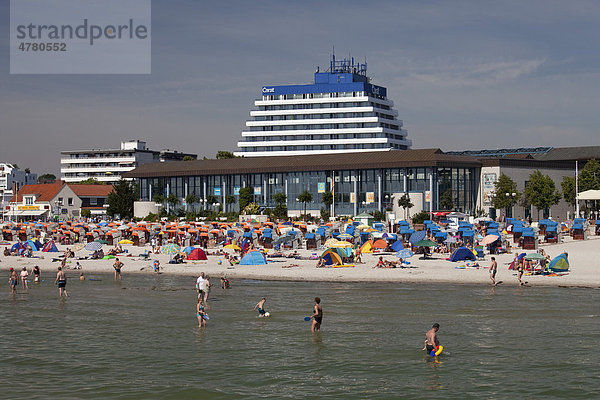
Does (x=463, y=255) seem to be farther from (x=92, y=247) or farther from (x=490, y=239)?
(x=92, y=247)

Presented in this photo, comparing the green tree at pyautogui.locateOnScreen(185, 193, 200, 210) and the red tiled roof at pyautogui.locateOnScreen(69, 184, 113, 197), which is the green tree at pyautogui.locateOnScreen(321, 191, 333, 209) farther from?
the red tiled roof at pyautogui.locateOnScreen(69, 184, 113, 197)

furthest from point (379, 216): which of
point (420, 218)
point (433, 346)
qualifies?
point (433, 346)

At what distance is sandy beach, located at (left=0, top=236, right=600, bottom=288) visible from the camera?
40688 mm

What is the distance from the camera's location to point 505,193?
92.4m

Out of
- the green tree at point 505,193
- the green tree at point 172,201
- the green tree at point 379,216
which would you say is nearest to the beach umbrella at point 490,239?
the green tree at point 379,216

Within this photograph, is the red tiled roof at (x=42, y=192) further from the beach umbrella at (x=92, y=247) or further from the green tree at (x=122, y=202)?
the beach umbrella at (x=92, y=247)

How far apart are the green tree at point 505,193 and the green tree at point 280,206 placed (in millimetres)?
28342

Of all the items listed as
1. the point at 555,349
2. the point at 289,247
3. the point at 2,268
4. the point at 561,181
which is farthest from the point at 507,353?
the point at 561,181

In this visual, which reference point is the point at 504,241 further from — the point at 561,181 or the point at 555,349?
the point at 561,181

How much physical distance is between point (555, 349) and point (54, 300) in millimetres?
24537

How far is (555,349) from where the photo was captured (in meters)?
24.8

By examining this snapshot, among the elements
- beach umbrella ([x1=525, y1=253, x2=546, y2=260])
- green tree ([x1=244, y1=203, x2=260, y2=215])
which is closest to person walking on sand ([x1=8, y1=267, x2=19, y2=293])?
beach umbrella ([x1=525, y1=253, x2=546, y2=260])

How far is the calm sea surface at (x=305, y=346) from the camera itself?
2122 cm

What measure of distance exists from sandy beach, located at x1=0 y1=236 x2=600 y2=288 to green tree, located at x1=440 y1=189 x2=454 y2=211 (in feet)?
121
